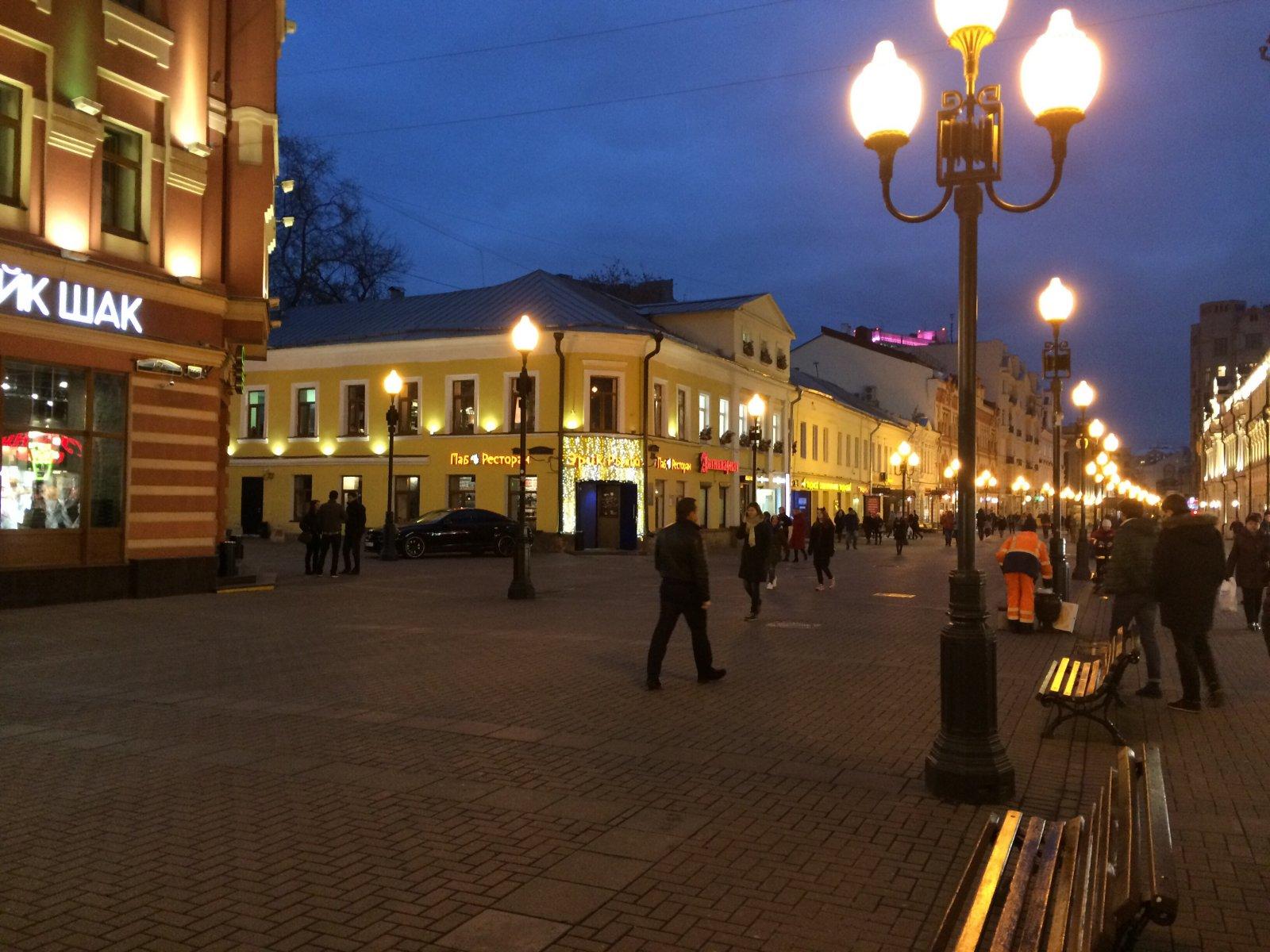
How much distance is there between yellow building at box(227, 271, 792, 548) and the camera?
1507 inches

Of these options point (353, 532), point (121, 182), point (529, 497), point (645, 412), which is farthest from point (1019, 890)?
point (645, 412)

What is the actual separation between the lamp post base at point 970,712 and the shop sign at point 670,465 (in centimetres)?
3312

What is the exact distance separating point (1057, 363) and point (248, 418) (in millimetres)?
34342

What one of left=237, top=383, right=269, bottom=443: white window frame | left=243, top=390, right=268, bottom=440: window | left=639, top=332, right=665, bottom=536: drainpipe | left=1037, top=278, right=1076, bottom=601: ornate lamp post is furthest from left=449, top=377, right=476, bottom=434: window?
left=1037, top=278, right=1076, bottom=601: ornate lamp post

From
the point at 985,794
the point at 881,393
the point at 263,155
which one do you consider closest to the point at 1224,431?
the point at 881,393

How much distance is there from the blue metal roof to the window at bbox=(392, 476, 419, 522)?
5306mm

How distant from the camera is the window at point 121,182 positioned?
688 inches

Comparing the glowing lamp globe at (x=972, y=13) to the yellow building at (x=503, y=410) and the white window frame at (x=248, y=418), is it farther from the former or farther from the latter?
the white window frame at (x=248, y=418)

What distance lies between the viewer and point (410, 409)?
134ft

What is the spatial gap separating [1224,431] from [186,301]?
97.1 meters

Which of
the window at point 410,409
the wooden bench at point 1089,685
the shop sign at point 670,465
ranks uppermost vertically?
the window at point 410,409

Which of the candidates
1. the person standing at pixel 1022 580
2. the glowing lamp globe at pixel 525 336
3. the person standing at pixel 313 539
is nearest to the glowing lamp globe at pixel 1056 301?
the person standing at pixel 1022 580

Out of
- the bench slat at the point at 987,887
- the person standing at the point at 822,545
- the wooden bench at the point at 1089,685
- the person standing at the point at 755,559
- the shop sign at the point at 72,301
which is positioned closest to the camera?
the bench slat at the point at 987,887

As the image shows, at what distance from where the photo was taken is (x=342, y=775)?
270 inches
